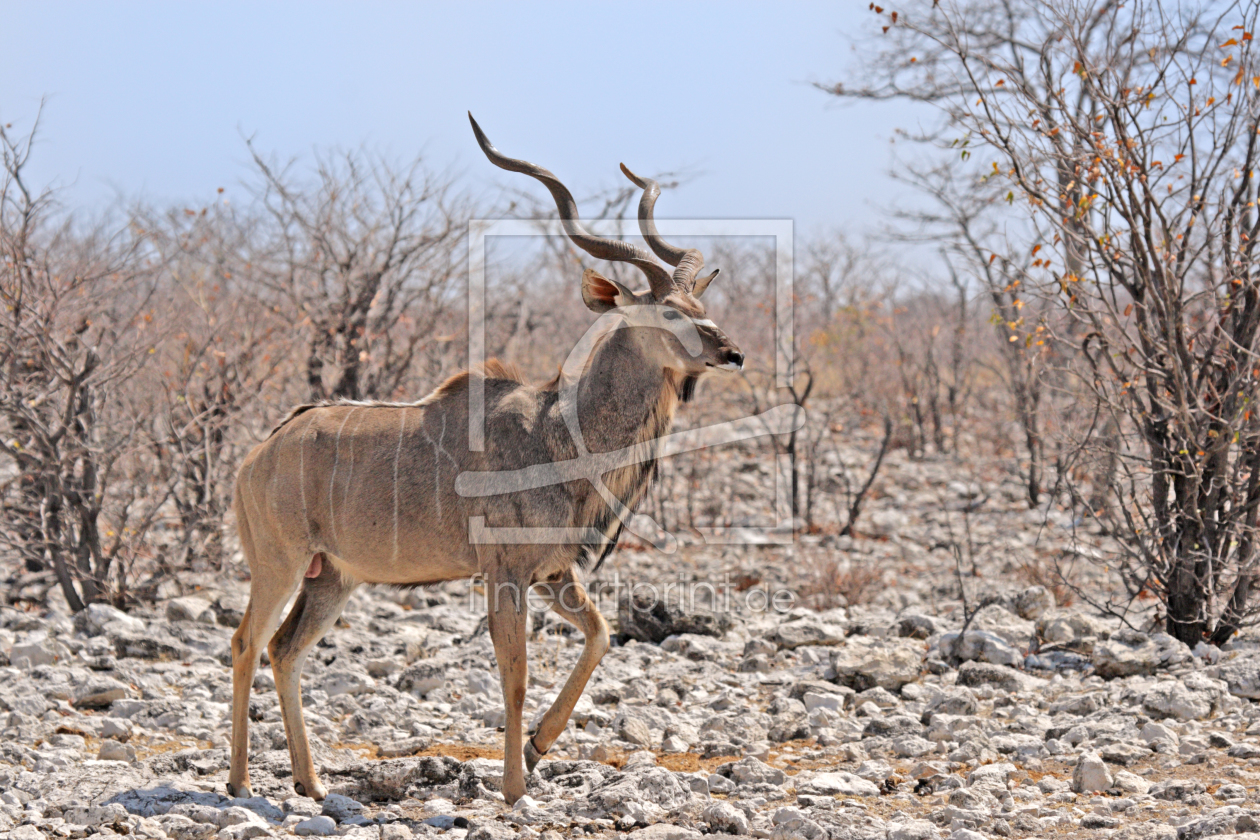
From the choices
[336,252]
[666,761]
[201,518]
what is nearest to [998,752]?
[666,761]

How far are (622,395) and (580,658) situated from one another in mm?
1103

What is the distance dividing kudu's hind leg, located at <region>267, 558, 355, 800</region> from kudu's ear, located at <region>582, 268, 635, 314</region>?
160cm

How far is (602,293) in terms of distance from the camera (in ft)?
16.4

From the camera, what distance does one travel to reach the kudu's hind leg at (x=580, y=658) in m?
4.63

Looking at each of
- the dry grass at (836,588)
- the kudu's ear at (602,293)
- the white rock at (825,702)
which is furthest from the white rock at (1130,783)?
the dry grass at (836,588)

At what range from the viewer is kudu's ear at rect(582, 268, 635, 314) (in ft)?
16.0

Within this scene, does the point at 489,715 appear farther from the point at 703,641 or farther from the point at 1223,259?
the point at 1223,259

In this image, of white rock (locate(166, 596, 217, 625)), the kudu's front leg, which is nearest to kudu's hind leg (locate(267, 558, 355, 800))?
the kudu's front leg

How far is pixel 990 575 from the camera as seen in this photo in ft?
29.0

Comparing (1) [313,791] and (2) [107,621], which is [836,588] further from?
(2) [107,621]

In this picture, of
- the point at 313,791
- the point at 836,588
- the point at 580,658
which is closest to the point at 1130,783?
the point at 580,658

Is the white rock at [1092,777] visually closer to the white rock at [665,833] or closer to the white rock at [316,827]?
the white rock at [665,833]

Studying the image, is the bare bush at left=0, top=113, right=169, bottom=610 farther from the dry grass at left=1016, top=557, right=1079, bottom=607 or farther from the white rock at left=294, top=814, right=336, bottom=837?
the dry grass at left=1016, top=557, right=1079, bottom=607

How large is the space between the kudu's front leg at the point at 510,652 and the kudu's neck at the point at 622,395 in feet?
2.24
